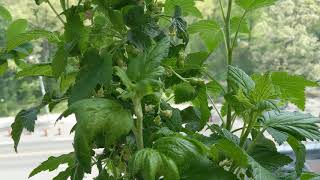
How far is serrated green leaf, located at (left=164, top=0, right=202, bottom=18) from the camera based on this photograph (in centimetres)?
52

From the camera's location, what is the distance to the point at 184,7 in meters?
0.54

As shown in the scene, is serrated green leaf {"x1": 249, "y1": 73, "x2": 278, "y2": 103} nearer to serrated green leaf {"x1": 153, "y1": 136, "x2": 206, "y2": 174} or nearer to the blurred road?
serrated green leaf {"x1": 153, "y1": 136, "x2": 206, "y2": 174}

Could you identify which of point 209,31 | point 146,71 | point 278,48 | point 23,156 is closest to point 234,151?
point 146,71

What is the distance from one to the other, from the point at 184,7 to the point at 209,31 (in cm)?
5

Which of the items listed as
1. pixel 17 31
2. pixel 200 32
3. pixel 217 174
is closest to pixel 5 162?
pixel 17 31

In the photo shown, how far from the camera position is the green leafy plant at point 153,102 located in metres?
0.34

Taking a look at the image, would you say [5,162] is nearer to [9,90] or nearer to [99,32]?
[9,90]

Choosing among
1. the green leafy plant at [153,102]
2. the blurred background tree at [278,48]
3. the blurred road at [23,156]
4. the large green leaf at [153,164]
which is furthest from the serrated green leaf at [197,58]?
the blurred road at [23,156]

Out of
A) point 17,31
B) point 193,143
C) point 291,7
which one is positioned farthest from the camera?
point 291,7

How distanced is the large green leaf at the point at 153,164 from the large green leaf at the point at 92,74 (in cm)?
9

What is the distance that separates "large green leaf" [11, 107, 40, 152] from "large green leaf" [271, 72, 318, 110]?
0.92ft

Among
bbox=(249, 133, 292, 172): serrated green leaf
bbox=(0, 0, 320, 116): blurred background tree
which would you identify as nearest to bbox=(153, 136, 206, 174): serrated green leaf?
bbox=(249, 133, 292, 172): serrated green leaf

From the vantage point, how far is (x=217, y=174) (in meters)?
0.40

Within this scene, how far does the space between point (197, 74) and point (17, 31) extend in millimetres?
264
